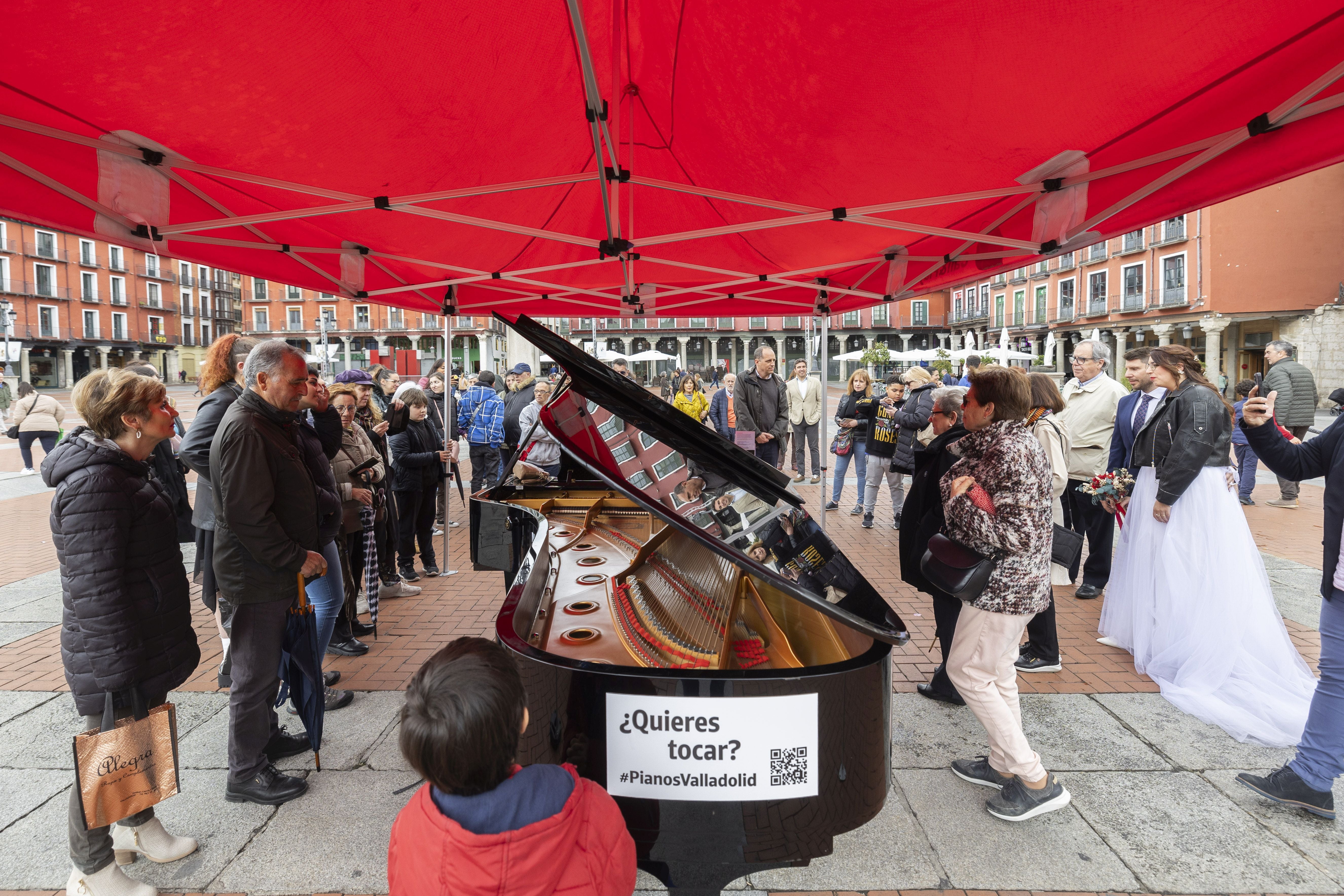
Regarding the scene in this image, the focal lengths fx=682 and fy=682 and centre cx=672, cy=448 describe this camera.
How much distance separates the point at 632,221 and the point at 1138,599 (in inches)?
148

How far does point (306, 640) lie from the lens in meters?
2.98

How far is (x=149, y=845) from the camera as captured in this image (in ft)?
8.11

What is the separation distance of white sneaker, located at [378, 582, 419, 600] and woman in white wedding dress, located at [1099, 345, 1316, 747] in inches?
201

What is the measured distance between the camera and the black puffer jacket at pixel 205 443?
3131 millimetres

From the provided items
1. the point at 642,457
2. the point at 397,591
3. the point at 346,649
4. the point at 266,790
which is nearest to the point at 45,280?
the point at 397,591

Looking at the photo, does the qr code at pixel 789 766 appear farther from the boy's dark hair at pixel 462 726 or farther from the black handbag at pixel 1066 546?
the black handbag at pixel 1066 546

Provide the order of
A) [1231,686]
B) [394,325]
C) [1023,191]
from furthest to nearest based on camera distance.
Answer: [394,325], [1231,686], [1023,191]

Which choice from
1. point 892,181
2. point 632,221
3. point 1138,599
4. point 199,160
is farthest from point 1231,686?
point 199,160

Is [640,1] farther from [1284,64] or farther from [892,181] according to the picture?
[1284,64]

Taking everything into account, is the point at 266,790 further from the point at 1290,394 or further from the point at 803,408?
the point at 1290,394

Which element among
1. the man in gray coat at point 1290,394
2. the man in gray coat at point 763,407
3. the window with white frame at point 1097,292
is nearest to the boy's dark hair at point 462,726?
the man in gray coat at point 763,407

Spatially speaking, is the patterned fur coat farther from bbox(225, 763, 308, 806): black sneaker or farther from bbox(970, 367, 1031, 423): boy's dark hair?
bbox(225, 763, 308, 806): black sneaker

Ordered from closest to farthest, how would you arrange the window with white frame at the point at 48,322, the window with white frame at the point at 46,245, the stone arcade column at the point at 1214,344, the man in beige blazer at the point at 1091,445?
the man in beige blazer at the point at 1091,445 < the stone arcade column at the point at 1214,344 < the window with white frame at the point at 46,245 < the window with white frame at the point at 48,322

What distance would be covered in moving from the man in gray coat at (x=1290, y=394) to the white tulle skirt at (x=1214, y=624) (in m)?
5.26
